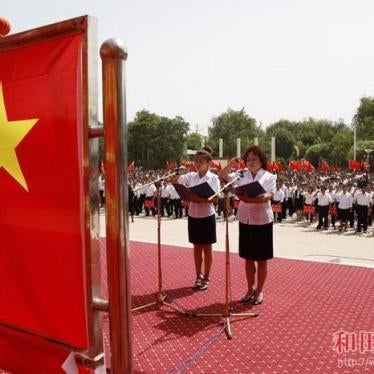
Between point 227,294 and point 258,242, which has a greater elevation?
point 258,242

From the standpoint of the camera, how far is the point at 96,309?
1.42 metres

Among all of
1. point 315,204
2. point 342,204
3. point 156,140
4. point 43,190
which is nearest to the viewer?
point 43,190

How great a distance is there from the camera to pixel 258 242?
5.09 meters

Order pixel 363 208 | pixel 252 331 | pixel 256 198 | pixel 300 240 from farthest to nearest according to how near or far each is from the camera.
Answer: pixel 363 208, pixel 300 240, pixel 256 198, pixel 252 331

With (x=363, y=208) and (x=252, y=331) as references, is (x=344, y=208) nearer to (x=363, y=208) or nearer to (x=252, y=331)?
(x=363, y=208)

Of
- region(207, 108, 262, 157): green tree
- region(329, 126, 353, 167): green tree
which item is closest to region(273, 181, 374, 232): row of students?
region(329, 126, 353, 167): green tree

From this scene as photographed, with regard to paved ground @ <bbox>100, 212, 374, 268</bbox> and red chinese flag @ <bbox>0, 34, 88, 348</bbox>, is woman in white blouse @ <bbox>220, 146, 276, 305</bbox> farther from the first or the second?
red chinese flag @ <bbox>0, 34, 88, 348</bbox>

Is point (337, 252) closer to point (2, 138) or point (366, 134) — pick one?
point (2, 138)

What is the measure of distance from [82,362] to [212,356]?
2509 mm

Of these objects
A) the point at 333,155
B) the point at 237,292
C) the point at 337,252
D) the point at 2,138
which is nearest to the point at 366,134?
the point at 333,155

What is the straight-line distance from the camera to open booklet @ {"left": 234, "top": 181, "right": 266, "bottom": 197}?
4.70m

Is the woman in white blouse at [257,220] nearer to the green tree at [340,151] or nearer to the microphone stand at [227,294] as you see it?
the microphone stand at [227,294]

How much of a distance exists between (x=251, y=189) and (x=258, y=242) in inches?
28.1

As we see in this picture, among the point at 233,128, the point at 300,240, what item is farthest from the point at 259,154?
the point at 233,128
